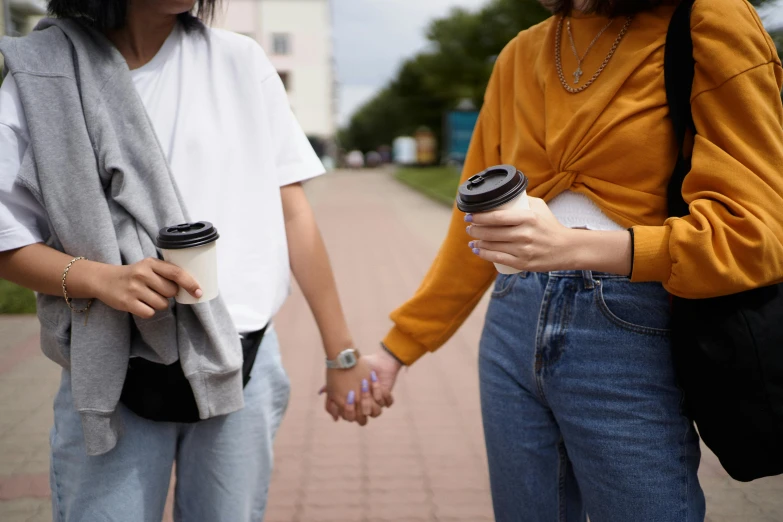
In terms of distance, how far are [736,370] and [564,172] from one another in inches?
20.0

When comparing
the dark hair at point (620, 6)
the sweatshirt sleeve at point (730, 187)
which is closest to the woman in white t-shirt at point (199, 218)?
the dark hair at point (620, 6)

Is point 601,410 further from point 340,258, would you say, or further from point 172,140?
point 340,258

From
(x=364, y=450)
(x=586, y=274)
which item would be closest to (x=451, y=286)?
(x=586, y=274)

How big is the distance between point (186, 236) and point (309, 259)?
1.98 feet

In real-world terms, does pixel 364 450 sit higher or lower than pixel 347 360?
lower

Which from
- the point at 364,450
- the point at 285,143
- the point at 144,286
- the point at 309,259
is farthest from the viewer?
the point at 364,450

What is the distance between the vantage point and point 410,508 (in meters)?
3.48

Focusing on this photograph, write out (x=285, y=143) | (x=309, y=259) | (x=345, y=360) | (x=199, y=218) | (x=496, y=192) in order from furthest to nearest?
(x=345, y=360) < (x=309, y=259) < (x=285, y=143) < (x=199, y=218) < (x=496, y=192)

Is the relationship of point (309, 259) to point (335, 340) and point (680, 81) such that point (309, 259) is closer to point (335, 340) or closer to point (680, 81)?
point (335, 340)

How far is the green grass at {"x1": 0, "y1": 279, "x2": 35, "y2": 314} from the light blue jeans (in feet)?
20.2

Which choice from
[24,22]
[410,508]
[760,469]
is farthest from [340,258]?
[760,469]

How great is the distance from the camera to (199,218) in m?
1.64

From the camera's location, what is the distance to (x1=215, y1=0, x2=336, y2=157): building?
45062 millimetres

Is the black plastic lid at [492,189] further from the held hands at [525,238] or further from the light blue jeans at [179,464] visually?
the light blue jeans at [179,464]
